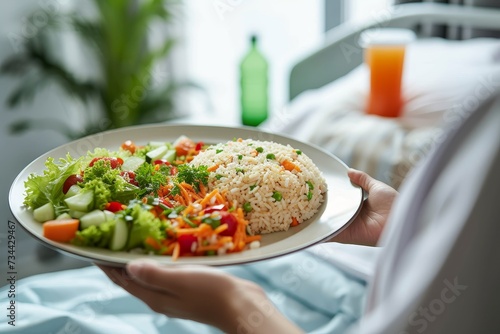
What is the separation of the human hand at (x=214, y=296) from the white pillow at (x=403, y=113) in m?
1.21

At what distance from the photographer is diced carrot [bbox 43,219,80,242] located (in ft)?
3.43

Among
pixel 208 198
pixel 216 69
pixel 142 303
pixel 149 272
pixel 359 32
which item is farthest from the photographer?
pixel 216 69

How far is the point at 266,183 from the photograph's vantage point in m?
1.21

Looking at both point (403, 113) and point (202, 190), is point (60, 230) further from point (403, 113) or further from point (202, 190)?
point (403, 113)

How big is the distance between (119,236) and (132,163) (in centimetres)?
28

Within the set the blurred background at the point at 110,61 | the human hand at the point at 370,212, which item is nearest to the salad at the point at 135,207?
the human hand at the point at 370,212

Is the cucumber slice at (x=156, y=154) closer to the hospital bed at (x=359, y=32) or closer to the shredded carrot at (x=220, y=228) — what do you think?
the shredded carrot at (x=220, y=228)

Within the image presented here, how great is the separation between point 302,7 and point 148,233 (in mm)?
3421

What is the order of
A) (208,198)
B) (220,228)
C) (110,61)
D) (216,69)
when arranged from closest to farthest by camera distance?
(220,228) < (208,198) < (110,61) < (216,69)

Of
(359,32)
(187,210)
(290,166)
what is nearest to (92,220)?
(187,210)

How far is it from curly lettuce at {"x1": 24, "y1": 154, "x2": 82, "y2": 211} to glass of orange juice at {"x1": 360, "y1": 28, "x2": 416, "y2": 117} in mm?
1444

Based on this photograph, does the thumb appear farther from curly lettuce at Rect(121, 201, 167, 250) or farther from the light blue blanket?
the light blue blanket

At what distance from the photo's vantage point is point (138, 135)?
1492 mm

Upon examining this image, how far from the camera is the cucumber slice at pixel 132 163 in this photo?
4.19ft
